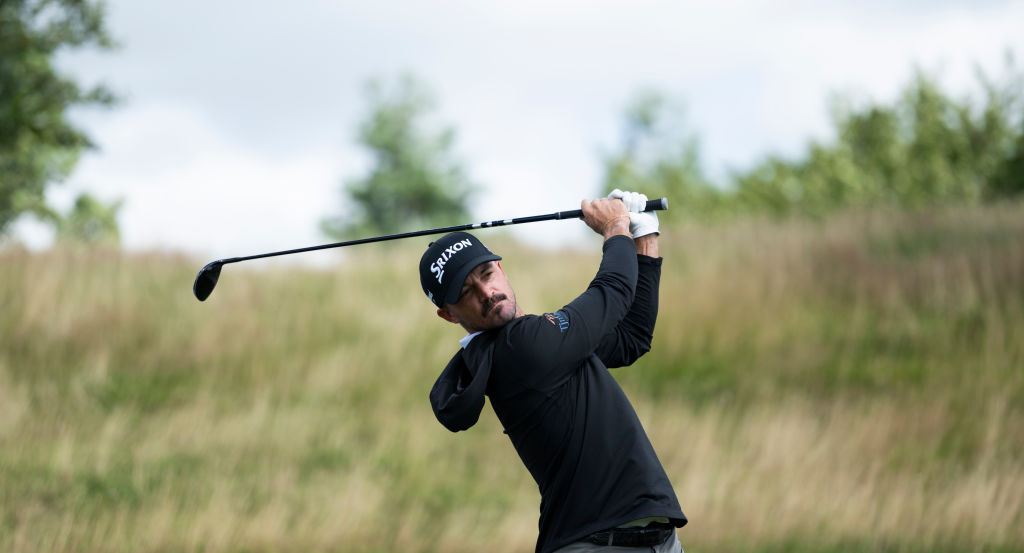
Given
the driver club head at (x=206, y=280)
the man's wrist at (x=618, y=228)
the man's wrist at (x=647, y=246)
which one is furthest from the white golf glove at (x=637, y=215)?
the driver club head at (x=206, y=280)

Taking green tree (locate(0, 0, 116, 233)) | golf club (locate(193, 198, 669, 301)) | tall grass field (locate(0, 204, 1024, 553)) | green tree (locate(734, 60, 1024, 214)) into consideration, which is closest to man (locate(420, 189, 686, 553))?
golf club (locate(193, 198, 669, 301))

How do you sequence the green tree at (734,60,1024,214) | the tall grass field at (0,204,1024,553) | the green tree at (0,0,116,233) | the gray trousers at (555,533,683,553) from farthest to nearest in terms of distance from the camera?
the green tree at (734,60,1024,214) < the green tree at (0,0,116,233) < the tall grass field at (0,204,1024,553) < the gray trousers at (555,533,683,553)

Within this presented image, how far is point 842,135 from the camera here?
35031 mm

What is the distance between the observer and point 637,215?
143 inches

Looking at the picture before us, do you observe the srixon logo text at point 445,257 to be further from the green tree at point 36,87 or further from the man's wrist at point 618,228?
the green tree at point 36,87

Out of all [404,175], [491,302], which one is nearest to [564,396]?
[491,302]

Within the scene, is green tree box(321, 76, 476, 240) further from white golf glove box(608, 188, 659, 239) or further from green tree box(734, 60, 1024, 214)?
white golf glove box(608, 188, 659, 239)

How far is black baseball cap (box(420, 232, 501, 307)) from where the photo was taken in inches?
124

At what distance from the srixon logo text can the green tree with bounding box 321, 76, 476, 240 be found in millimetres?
39617

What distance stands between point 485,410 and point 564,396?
949 centimetres

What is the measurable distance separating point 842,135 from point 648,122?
1961cm

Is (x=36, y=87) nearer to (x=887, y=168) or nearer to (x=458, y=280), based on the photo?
(x=458, y=280)

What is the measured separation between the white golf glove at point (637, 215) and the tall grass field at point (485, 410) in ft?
18.1

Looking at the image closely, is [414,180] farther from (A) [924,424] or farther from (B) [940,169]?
(A) [924,424]
